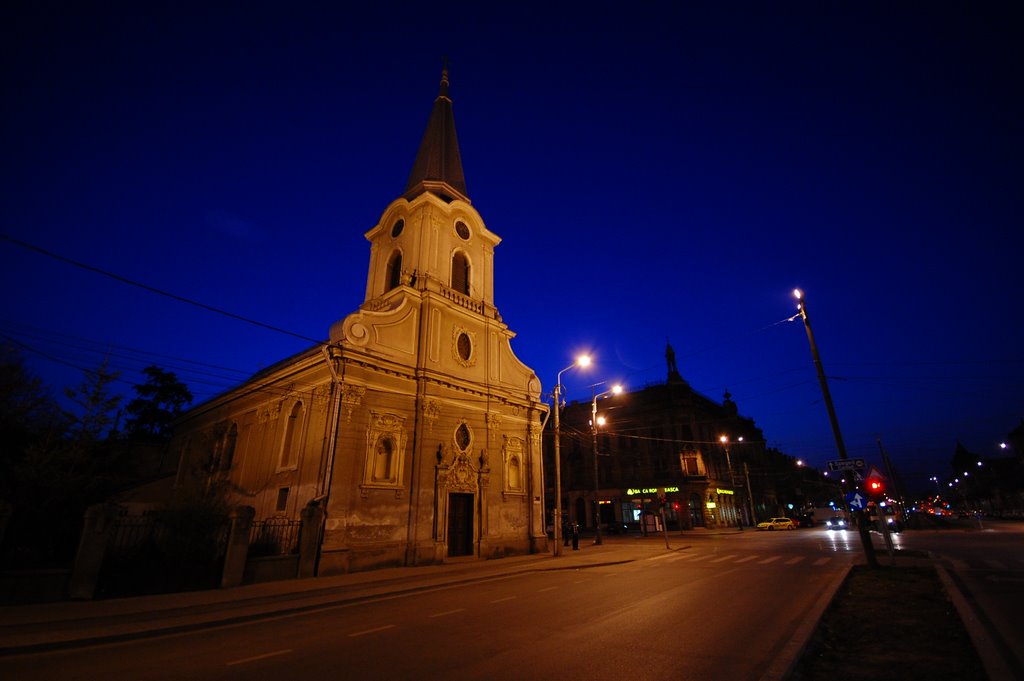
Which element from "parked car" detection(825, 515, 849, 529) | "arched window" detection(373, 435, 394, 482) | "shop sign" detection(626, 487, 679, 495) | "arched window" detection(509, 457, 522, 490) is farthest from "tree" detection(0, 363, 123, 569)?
"parked car" detection(825, 515, 849, 529)

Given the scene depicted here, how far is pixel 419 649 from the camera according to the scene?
7113 millimetres

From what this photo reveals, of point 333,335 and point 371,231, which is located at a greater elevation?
point 371,231

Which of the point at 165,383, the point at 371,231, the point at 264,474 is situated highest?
the point at 371,231

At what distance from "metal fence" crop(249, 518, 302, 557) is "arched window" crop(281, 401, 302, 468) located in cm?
323

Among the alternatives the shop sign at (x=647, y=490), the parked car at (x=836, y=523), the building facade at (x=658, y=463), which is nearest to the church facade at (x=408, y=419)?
the building facade at (x=658, y=463)

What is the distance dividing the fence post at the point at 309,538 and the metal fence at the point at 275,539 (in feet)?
1.15

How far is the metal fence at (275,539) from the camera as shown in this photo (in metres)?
16.3

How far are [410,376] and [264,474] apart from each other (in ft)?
27.3

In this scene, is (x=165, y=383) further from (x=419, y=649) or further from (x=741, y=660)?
(x=741, y=660)

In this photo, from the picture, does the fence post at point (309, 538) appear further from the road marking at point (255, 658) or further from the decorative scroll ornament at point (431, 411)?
the road marking at point (255, 658)

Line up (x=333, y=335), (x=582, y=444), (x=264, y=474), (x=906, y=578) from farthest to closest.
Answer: (x=582, y=444) → (x=264, y=474) → (x=333, y=335) → (x=906, y=578)

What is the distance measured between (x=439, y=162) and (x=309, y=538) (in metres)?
24.4

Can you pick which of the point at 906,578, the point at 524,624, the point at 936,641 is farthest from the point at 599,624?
the point at 906,578

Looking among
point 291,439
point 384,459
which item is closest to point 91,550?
point 291,439
